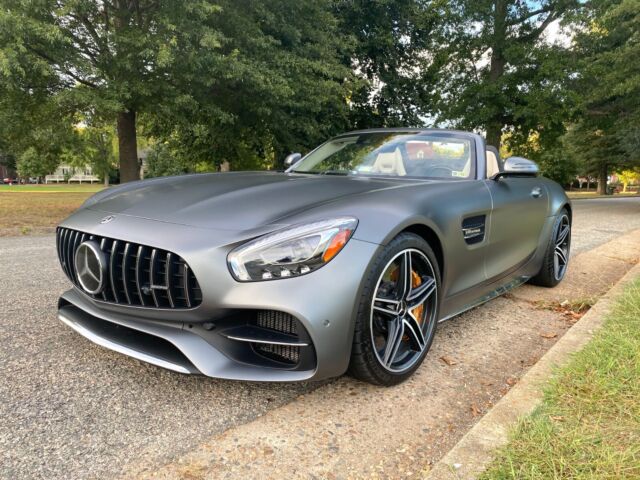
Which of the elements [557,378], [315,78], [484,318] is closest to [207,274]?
[557,378]

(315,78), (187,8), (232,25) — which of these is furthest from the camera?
(315,78)

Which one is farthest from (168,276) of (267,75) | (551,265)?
(267,75)

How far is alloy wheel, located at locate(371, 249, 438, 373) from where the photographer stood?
2.16 meters

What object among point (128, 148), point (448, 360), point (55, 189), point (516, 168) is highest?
point (128, 148)

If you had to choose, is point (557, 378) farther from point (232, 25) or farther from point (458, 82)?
point (458, 82)

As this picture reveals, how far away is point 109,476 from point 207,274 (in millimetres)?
758

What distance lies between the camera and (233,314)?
6.23 feet

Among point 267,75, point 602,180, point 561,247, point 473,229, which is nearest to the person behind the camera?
point 473,229

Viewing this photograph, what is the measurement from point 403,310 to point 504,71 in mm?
18443

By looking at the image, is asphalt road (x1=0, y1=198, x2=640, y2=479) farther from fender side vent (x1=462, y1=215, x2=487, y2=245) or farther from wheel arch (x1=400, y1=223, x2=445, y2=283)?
fender side vent (x1=462, y1=215, x2=487, y2=245)

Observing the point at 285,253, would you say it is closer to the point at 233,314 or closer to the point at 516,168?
the point at 233,314

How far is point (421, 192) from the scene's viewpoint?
2494 millimetres

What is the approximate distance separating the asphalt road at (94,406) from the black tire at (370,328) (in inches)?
13.5

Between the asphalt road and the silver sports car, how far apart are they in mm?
232
